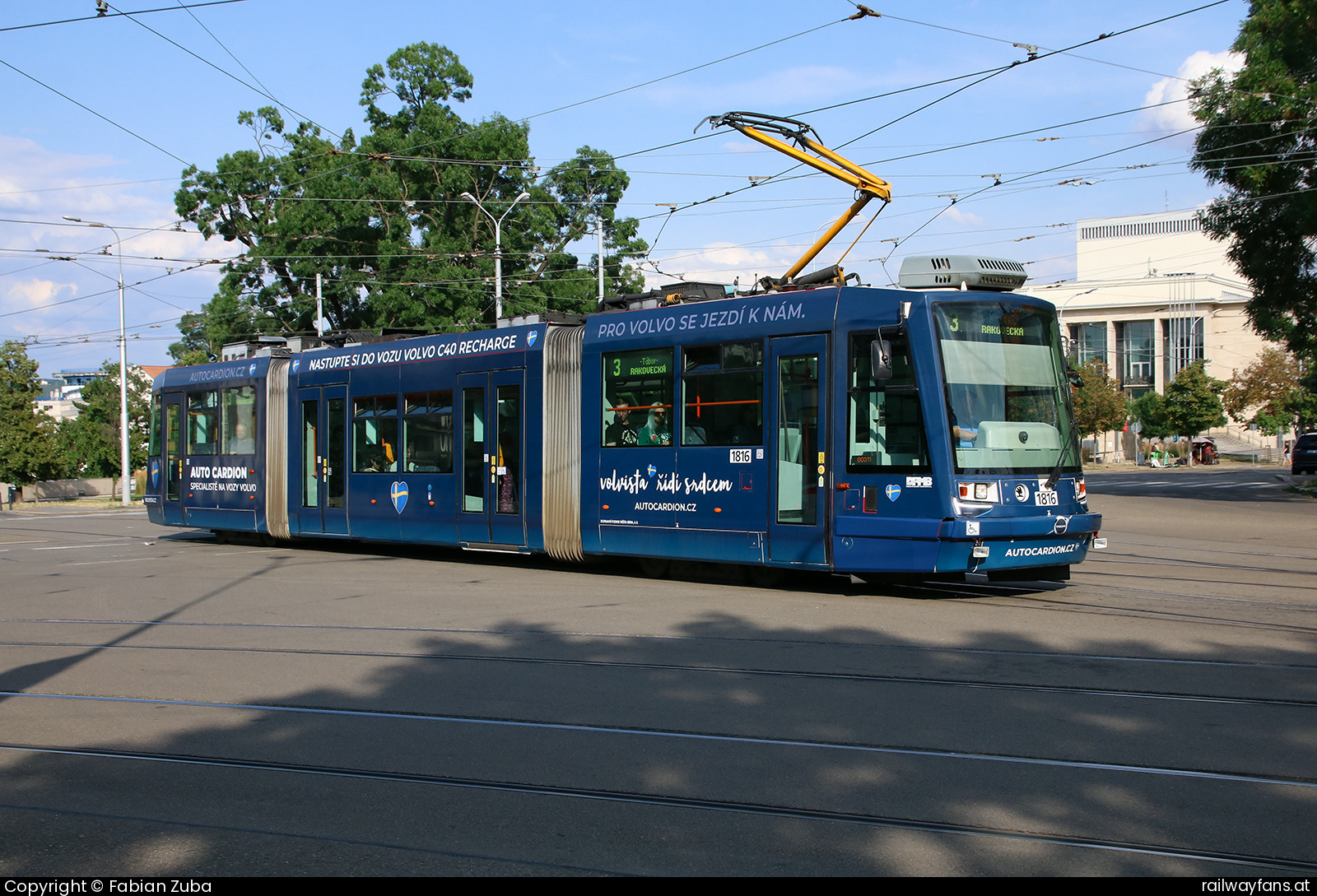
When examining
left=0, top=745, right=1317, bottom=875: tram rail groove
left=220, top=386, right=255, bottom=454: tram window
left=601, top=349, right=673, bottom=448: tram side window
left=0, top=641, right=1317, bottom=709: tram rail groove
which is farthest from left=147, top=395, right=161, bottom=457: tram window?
left=0, top=745, right=1317, bottom=875: tram rail groove

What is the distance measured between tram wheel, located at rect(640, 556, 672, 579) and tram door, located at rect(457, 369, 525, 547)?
179 cm

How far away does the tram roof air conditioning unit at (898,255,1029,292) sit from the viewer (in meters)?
→ 11.3

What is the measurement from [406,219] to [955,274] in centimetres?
2910

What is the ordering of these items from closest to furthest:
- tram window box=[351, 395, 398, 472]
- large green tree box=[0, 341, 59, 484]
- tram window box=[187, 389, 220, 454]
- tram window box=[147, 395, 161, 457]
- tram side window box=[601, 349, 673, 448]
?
1. tram side window box=[601, 349, 673, 448]
2. tram window box=[351, 395, 398, 472]
3. tram window box=[187, 389, 220, 454]
4. tram window box=[147, 395, 161, 457]
5. large green tree box=[0, 341, 59, 484]

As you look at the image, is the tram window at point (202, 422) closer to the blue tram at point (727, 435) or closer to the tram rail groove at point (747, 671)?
the blue tram at point (727, 435)

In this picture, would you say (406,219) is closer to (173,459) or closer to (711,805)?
(173,459)

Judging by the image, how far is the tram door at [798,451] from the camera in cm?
1131

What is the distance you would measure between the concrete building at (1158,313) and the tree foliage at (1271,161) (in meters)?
62.0

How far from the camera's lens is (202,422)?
20156mm

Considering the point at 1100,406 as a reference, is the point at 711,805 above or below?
below

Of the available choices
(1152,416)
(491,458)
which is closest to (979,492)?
(491,458)

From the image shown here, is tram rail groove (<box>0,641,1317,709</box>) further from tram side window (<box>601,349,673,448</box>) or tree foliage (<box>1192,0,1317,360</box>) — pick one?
tree foliage (<box>1192,0,1317,360</box>)

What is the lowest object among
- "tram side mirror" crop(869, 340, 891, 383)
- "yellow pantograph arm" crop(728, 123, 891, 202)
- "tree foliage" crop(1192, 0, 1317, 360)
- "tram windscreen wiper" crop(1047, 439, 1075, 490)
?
"tram windscreen wiper" crop(1047, 439, 1075, 490)

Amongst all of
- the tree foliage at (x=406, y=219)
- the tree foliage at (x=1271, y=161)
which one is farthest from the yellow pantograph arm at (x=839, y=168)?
the tree foliage at (x=406, y=219)
